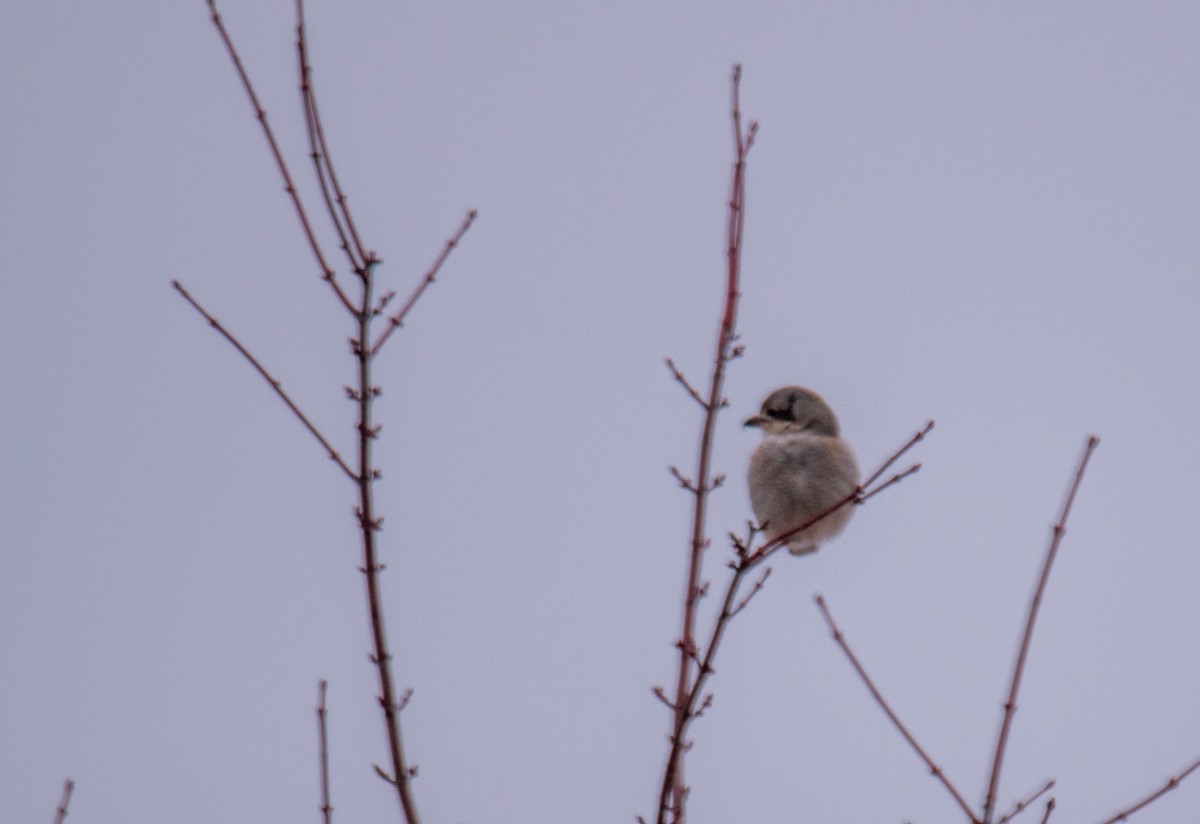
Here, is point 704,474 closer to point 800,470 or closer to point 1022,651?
point 1022,651

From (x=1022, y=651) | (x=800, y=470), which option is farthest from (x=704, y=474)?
(x=800, y=470)

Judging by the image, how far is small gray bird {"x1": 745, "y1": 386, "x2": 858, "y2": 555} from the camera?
7.53 m

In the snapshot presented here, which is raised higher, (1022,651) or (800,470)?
(800,470)

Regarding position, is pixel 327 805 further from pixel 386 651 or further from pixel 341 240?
pixel 341 240

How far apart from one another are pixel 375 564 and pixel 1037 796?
1.54m

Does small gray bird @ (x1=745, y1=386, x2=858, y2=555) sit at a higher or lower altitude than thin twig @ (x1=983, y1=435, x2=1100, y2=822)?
higher

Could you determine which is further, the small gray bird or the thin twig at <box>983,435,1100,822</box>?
the small gray bird

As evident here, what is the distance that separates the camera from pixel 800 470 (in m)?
7.61

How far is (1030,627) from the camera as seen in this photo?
9.49ft

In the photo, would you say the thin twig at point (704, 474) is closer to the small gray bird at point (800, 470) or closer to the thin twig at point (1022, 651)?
the thin twig at point (1022, 651)

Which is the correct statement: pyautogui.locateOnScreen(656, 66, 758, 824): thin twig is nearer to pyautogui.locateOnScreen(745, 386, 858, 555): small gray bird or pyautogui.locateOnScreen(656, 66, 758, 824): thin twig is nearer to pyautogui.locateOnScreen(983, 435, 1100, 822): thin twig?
pyautogui.locateOnScreen(983, 435, 1100, 822): thin twig

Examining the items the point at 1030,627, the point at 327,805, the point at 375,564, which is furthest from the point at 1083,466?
the point at 327,805

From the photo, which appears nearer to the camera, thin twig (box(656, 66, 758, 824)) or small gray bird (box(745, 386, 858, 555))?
thin twig (box(656, 66, 758, 824))

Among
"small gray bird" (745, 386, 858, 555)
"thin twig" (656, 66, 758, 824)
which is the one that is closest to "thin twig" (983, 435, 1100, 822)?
"thin twig" (656, 66, 758, 824)
